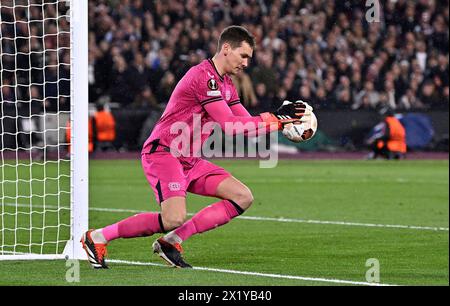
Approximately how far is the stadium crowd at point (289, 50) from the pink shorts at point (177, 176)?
52.1 feet

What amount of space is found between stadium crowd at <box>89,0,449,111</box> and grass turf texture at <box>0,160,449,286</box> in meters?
4.80

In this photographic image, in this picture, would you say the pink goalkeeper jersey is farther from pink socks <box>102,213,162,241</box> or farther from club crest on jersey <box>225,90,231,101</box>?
pink socks <box>102,213,162,241</box>

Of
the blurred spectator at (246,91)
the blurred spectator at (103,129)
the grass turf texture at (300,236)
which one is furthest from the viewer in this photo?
the blurred spectator at (246,91)

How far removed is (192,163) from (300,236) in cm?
290

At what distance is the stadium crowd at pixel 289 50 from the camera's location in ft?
83.1

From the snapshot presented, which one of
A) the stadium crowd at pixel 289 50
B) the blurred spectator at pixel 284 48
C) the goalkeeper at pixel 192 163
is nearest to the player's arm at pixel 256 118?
the goalkeeper at pixel 192 163

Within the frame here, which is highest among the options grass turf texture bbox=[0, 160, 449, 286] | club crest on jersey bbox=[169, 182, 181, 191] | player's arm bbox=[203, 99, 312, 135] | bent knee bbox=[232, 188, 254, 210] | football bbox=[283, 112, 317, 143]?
player's arm bbox=[203, 99, 312, 135]

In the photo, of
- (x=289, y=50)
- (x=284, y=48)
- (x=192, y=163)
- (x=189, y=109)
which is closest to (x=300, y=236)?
(x=192, y=163)

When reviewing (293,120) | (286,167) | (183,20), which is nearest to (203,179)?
(293,120)

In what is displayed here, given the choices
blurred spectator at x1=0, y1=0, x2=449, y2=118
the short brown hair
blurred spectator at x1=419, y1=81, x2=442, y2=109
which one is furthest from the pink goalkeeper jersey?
blurred spectator at x1=419, y1=81, x2=442, y2=109

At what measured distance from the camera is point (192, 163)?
8.59m

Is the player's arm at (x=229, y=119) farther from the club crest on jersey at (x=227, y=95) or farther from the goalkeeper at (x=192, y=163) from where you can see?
the club crest on jersey at (x=227, y=95)

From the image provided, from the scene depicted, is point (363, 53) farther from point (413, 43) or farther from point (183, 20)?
point (183, 20)

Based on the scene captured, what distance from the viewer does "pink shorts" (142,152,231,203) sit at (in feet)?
27.3
